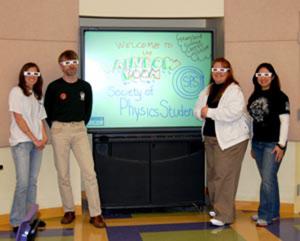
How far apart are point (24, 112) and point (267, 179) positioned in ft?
7.52

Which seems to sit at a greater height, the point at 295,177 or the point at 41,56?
the point at 41,56

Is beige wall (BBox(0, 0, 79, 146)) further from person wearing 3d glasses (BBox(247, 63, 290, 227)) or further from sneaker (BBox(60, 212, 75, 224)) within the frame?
person wearing 3d glasses (BBox(247, 63, 290, 227))

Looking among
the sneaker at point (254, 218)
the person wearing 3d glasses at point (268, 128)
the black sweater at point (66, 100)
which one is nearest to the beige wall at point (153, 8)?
the black sweater at point (66, 100)

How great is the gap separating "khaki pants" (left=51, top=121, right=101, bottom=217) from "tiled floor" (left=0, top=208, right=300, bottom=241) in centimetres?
28

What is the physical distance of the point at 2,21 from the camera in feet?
16.3

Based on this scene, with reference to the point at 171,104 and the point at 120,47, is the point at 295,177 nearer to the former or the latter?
the point at 171,104

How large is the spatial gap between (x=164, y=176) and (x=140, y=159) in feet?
1.01

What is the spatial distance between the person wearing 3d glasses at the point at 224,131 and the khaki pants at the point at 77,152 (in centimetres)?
110

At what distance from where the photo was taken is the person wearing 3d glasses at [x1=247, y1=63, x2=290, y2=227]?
4.61 metres

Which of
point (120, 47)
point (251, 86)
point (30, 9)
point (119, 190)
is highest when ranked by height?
point (30, 9)

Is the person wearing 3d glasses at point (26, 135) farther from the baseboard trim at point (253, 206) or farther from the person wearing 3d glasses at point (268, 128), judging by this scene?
the baseboard trim at point (253, 206)

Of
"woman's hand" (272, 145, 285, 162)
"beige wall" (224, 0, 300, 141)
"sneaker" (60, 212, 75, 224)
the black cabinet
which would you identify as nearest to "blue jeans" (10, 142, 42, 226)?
"sneaker" (60, 212, 75, 224)

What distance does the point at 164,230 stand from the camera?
15.3 feet

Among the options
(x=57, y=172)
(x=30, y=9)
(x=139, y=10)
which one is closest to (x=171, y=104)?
(x=139, y=10)
